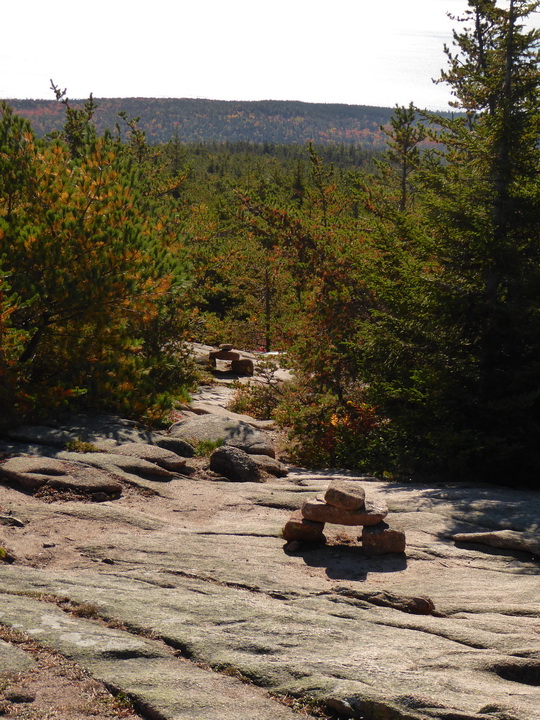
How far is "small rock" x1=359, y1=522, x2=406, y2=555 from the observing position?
24.7 feet

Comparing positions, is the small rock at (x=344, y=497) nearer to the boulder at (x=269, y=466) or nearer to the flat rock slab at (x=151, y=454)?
the flat rock slab at (x=151, y=454)

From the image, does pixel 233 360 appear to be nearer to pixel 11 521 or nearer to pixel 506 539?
pixel 11 521

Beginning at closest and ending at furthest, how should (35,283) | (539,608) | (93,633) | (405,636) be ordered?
(93,633) → (405,636) → (539,608) → (35,283)

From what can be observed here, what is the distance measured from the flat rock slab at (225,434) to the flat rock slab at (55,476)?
141 inches

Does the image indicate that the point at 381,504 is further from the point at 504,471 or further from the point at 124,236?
the point at 124,236

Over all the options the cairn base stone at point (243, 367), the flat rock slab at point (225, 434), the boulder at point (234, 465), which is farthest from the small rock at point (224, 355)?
the boulder at point (234, 465)

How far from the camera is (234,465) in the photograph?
37.6 feet

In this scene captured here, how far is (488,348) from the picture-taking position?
38.0 feet

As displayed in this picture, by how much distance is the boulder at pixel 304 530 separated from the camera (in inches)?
307

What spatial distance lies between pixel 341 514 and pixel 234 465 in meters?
3.91

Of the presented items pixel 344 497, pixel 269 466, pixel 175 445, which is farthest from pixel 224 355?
pixel 344 497

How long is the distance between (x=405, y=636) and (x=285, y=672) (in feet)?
4.05

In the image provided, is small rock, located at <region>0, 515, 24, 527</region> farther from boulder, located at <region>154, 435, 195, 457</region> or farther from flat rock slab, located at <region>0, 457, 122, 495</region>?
boulder, located at <region>154, 435, 195, 457</region>

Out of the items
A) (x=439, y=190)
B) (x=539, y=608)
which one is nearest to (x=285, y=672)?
(x=539, y=608)
